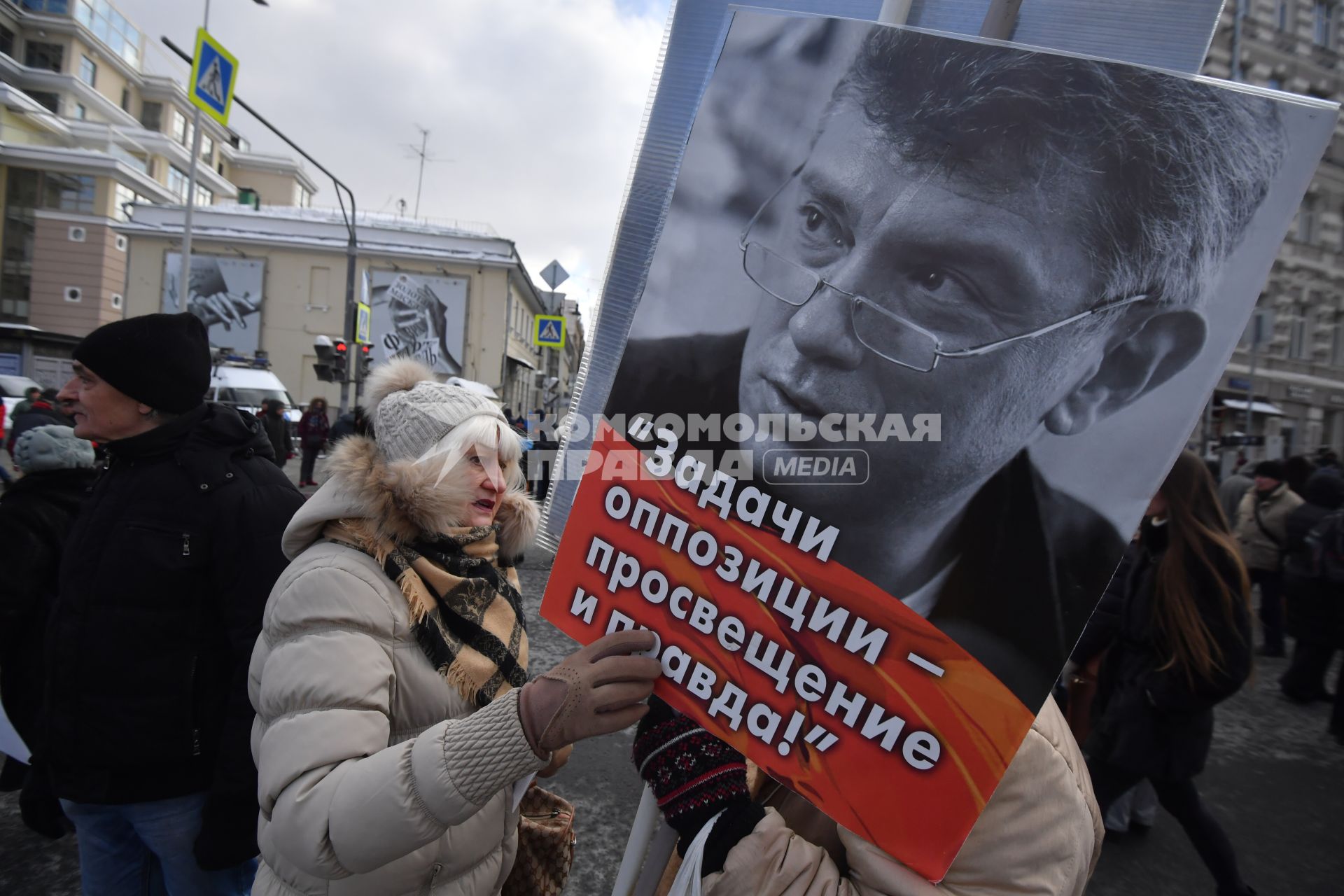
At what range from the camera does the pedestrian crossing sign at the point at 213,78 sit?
470 inches

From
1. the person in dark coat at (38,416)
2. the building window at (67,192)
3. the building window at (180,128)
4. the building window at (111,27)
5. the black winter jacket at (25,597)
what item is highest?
the building window at (111,27)

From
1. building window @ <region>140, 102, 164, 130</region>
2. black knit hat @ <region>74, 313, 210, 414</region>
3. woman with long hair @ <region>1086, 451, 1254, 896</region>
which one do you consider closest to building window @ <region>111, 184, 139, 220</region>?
building window @ <region>140, 102, 164, 130</region>

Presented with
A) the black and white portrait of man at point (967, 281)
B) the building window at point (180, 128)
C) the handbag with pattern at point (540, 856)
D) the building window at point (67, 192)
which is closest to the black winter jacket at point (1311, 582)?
the handbag with pattern at point (540, 856)

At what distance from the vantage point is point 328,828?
1.09 metres

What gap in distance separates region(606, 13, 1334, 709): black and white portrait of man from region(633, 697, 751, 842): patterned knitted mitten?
15.9 inches

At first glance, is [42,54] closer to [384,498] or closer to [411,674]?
[384,498]

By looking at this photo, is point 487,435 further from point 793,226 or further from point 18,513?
point 18,513

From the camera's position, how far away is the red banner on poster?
2.73 ft

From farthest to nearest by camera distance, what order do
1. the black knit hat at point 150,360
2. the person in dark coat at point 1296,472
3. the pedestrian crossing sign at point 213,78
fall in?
the pedestrian crossing sign at point 213,78 < the person in dark coat at point 1296,472 < the black knit hat at point 150,360

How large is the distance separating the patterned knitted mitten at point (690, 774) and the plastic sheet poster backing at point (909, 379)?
16cm

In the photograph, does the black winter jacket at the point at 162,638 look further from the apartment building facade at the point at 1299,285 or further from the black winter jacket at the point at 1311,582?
the apartment building facade at the point at 1299,285

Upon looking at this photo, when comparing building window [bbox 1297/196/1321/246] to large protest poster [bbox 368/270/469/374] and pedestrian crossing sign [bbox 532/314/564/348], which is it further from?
large protest poster [bbox 368/270/469/374]

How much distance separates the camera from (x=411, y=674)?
140cm

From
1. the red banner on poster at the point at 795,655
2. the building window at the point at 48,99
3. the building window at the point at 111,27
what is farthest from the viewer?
the building window at the point at 111,27
